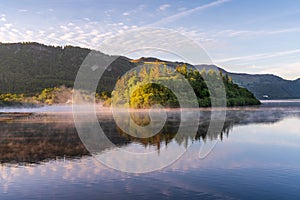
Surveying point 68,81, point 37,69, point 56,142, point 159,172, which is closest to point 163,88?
point 56,142

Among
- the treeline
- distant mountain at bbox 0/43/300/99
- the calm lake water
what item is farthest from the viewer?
distant mountain at bbox 0/43/300/99

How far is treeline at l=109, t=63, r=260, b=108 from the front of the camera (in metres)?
82.8

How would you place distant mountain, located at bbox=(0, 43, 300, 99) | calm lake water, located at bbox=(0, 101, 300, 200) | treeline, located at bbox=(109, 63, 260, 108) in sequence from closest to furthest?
calm lake water, located at bbox=(0, 101, 300, 200) → treeline, located at bbox=(109, 63, 260, 108) → distant mountain, located at bbox=(0, 43, 300, 99)

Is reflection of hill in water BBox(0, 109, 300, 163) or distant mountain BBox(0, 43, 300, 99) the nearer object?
reflection of hill in water BBox(0, 109, 300, 163)

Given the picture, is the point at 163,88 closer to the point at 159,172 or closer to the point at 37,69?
the point at 159,172

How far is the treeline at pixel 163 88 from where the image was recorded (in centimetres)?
8275

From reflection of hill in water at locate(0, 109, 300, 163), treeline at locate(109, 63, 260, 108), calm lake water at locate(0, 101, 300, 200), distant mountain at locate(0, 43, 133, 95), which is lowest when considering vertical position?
calm lake water at locate(0, 101, 300, 200)

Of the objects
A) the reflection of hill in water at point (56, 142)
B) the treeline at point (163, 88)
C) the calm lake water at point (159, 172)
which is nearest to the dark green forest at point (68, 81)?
the treeline at point (163, 88)

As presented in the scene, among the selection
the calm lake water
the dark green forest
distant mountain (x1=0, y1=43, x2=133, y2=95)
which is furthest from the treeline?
the calm lake water

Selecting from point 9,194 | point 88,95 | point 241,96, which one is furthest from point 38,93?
point 9,194

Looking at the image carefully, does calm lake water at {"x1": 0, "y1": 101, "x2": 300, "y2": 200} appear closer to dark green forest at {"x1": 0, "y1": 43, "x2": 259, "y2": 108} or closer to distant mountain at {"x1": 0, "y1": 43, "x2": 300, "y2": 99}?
dark green forest at {"x1": 0, "y1": 43, "x2": 259, "y2": 108}

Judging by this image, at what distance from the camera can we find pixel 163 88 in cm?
8388

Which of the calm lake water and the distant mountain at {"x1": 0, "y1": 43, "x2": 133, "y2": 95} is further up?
the distant mountain at {"x1": 0, "y1": 43, "x2": 133, "y2": 95}

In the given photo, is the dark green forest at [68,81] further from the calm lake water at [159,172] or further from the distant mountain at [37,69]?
the calm lake water at [159,172]
